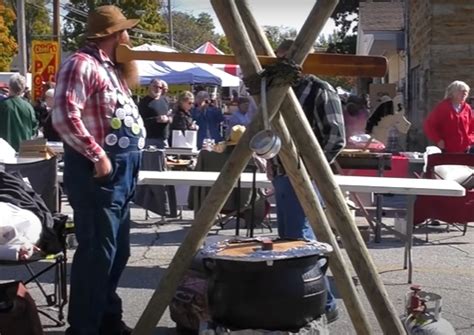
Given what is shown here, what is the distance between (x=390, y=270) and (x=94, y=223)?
11.5 ft

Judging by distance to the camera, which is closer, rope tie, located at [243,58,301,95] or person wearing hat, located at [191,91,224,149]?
rope tie, located at [243,58,301,95]

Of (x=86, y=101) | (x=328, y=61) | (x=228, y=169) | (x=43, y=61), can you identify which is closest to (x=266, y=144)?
(x=228, y=169)

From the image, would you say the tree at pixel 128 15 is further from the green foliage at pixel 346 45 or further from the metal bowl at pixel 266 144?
the metal bowl at pixel 266 144

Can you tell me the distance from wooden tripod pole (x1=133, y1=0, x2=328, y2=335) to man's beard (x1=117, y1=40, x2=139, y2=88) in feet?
3.16

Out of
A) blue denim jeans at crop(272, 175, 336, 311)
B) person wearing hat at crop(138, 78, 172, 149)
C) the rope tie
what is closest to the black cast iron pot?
the rope tie

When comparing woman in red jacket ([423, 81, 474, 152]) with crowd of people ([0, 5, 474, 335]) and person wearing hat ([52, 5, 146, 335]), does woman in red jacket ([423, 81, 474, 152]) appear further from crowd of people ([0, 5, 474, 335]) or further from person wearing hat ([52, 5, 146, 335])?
person wearing hat ([52, 5, 146, 335])

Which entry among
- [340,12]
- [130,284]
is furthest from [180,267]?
[340,12]

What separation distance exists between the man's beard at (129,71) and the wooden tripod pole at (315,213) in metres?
0.91

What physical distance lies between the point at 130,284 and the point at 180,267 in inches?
103

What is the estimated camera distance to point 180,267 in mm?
4324

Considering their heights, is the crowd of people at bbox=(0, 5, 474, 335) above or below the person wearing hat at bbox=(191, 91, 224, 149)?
above

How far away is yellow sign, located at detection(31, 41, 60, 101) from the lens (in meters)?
18.9

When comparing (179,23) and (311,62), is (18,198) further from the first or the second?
(179,23)

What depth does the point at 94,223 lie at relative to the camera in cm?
475
